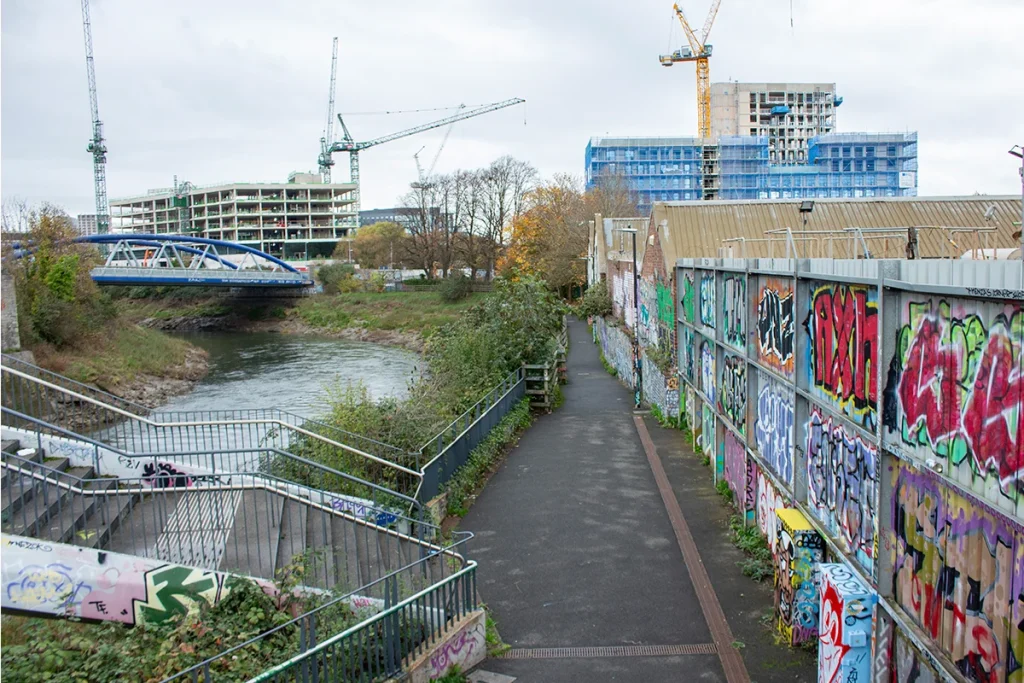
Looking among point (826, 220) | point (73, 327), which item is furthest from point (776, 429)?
point (73, 327)

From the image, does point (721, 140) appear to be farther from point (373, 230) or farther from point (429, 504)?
point (429, 504)

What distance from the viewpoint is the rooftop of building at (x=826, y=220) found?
27219 mm

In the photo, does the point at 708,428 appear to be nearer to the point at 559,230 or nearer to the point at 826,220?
the point at 826,220

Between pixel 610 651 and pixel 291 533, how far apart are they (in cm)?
405

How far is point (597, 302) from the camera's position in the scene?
46000mm

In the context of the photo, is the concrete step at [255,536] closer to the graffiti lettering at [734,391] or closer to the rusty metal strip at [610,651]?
the rusty metal strip at [610,651]

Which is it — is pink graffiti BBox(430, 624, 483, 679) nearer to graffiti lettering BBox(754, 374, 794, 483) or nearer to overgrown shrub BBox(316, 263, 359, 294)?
graffiti lettering BBox(754, 374, 794, 483)

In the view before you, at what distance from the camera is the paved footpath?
8.95 metres

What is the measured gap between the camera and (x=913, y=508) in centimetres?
679

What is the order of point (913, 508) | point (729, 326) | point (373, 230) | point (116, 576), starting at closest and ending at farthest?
point (913, 508)
point (116, 576)
point (729, 326)
point (373, 230)

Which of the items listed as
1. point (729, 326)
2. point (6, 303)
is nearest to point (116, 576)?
point (729, 326)

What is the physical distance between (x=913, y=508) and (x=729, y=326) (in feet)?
26.3

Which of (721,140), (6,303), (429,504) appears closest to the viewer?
(429,504)

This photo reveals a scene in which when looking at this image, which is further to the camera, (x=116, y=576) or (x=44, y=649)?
(x=116, y=576)
